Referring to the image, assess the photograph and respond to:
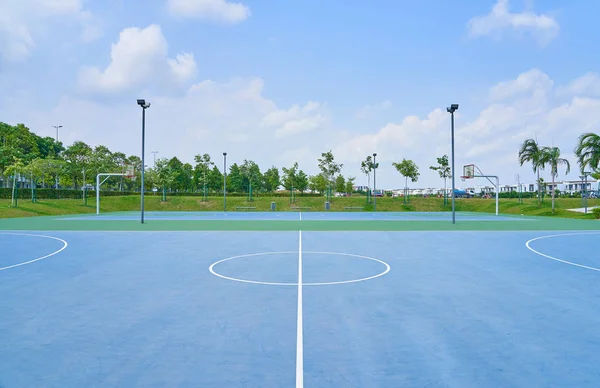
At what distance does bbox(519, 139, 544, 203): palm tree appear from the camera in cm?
5025

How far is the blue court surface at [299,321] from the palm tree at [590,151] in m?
32.9

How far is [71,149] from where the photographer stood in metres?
78.1

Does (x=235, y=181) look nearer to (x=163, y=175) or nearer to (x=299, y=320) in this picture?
(x=163, y=175)

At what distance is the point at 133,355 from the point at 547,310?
6.91 meters

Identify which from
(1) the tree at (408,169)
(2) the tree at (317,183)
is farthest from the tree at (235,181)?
(1) the tree at (408,169)

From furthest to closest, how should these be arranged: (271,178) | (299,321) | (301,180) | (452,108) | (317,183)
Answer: (271,178) < (317,183) < (301,180) < (452,108) < (299,321)

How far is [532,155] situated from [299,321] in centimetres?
5320

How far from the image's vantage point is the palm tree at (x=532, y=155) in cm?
5025

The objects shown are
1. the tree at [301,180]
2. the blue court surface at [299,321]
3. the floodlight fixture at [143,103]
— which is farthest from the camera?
the tree at [301,180]

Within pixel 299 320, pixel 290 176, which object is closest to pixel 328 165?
pixel 290 176

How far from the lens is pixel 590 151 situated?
133 feet

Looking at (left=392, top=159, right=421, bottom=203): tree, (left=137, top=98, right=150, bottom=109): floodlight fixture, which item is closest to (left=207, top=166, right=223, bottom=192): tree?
(left=392, top=159, right=421, bottom=203): tree

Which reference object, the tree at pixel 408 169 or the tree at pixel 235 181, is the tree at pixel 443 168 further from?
the tree at pixel 235 181

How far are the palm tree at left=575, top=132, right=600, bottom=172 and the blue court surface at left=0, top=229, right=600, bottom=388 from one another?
32.9m
